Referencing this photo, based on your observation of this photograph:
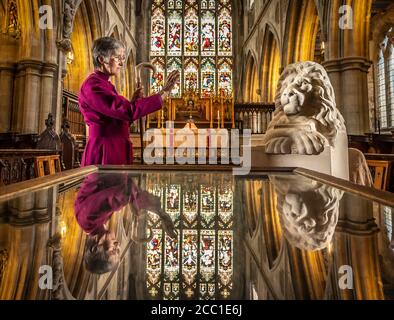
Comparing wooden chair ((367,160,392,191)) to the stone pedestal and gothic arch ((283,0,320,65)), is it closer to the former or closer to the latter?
the stone pedestal

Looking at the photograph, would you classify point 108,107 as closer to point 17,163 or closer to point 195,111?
point 17,163

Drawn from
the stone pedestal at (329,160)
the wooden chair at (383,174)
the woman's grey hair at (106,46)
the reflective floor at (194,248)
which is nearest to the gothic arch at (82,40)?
the woman's grey hair at (106,46)

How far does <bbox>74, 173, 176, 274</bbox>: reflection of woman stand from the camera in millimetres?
625

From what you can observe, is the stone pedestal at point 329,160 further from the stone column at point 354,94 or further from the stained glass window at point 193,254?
the stone column at point 354,94

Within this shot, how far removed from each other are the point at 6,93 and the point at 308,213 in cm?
841

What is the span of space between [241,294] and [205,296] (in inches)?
2.4

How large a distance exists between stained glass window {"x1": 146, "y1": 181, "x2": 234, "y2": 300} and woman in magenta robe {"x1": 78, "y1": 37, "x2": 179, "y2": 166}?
112 centimetres

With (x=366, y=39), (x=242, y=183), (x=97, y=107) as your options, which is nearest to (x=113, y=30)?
(x=366, y=39)

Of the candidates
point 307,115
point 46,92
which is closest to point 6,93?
point 46,92

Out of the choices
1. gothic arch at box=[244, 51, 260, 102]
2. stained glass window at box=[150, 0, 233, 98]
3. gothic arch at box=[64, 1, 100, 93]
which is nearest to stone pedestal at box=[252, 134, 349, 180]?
gothic arch at box=[64, 1, 100, 93]

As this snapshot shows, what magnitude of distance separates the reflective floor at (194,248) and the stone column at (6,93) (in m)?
7.53

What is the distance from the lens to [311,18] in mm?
9617

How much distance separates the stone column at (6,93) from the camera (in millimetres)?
7434

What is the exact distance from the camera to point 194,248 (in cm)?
74
